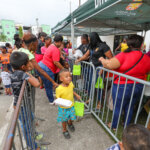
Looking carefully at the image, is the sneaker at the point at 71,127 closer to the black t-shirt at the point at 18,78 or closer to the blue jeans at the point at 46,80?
the blue jeans at the point at 46,80

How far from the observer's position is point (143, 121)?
8.82ft

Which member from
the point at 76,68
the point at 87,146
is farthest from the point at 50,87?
the point at 87,146

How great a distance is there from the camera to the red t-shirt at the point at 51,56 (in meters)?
2.57

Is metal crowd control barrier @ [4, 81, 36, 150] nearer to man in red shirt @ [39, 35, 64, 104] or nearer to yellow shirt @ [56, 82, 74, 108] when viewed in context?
yellow shirt @ [56, 82, 74, 108]

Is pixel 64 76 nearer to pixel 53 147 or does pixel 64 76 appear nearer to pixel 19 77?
pixel 19 77

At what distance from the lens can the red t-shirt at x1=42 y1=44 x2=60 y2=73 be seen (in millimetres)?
2568

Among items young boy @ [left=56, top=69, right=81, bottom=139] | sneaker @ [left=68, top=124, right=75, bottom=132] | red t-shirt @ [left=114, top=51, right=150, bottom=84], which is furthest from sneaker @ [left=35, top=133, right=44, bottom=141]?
red t-shirt @ [left=114, top=51, right=150, bottom=84]

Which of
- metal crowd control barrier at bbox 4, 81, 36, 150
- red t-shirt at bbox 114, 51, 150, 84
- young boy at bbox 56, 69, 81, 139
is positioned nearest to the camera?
metal crowd control barrier at bbox 4, 81, 36, 150

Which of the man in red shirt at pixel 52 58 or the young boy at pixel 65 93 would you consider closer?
the young boy at pixel 65 93

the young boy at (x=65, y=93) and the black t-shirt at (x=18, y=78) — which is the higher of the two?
the black t-shirt at (x=18, y=78)

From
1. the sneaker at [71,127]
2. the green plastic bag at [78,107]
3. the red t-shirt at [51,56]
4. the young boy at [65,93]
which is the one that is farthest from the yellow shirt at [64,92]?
the red t-shirt at [51,56]

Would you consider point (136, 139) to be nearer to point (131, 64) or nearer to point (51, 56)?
point (131, 64)

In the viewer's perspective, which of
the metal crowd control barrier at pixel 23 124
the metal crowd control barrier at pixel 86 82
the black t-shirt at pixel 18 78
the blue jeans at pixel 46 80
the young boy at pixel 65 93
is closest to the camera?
the metal crowd control barrier at pixel 23 124

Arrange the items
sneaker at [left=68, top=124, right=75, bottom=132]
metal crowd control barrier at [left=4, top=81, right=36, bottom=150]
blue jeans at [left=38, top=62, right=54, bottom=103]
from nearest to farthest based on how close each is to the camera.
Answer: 1. metal crowd control barrier at [left=4, top=81, right=36, bottom=150]
2. sneaker at [left=68, top=124, right=75, bottom=132]
3. blue jeans at [left=38, top=62, right=54, bottom=103]
